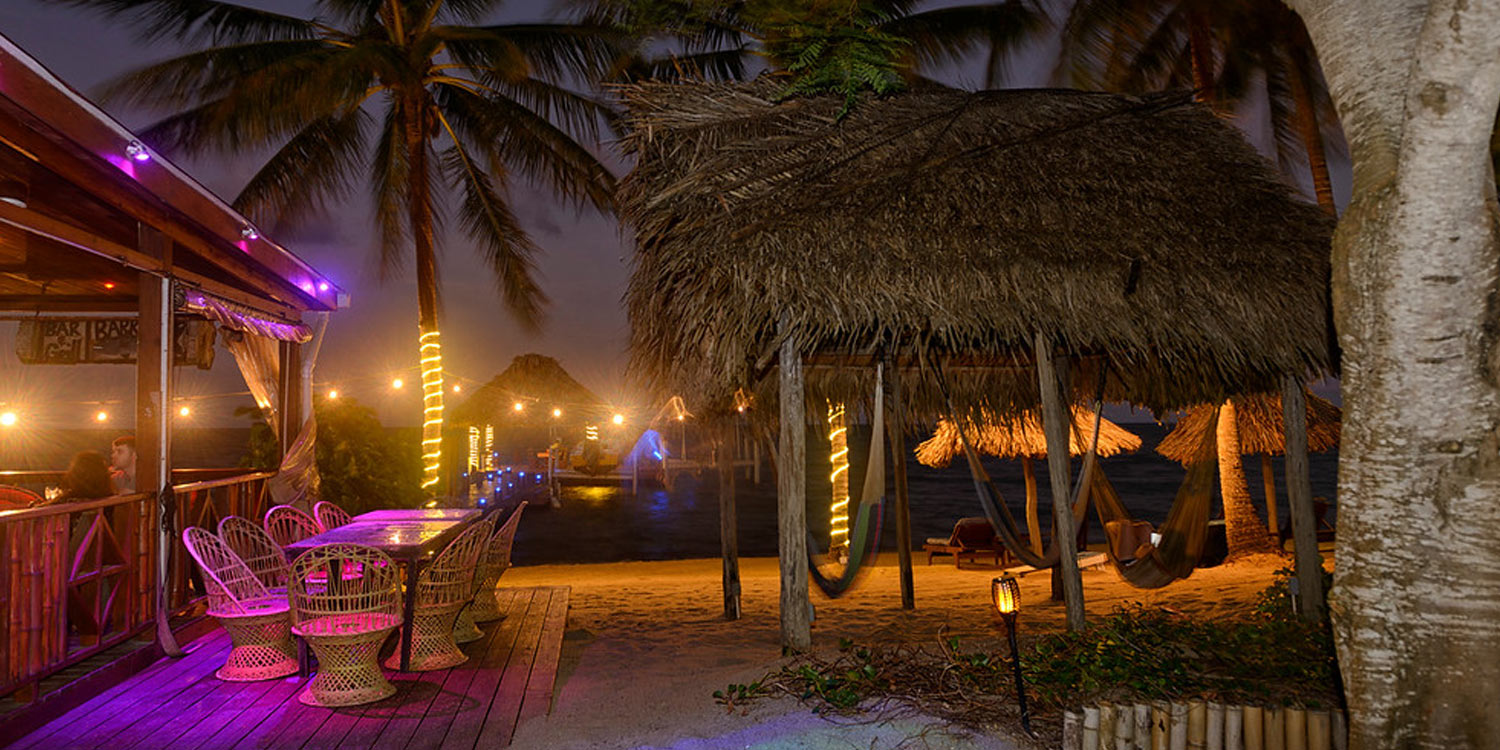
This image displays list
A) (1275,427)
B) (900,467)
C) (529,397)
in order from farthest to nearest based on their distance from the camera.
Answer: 1. (529,397)
2. (1275,427)
3. (900,467)

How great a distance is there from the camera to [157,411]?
5012 millimetres

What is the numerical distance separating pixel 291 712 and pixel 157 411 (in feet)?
7.02

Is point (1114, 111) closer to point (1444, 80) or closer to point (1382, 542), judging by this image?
point (1444, 80)

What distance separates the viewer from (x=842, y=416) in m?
8.14

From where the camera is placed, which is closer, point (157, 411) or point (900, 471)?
point (157, 411)

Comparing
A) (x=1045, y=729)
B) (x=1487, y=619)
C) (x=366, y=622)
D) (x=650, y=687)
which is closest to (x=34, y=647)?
(x=366, y=622)

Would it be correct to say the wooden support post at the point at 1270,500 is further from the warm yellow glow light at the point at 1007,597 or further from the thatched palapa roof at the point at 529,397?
the thatched palapa roof at the point at 529,397

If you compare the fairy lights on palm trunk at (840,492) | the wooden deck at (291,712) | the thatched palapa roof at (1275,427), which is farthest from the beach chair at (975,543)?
the wooden deck at (291,712)

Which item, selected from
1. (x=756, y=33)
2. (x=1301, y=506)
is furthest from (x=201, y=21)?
(x=1301, y=506)

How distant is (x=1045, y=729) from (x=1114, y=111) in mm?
5213

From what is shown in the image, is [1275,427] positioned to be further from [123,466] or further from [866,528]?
[123,466]

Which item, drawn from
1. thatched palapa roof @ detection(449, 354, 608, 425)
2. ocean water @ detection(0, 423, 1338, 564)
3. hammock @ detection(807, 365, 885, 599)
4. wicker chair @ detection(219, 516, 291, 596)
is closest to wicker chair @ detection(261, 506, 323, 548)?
wicker chair @ detection(219, 516, 291, 596)

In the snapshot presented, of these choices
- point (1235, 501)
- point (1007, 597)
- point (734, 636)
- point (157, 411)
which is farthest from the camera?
point (1235, 501)

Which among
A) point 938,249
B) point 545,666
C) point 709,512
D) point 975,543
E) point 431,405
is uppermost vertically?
point 938,249
